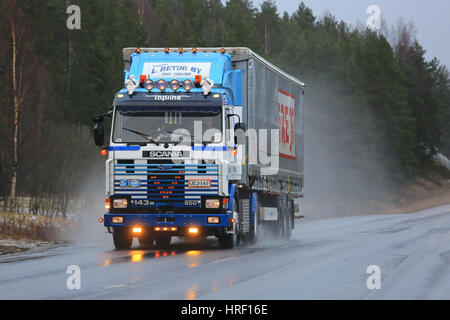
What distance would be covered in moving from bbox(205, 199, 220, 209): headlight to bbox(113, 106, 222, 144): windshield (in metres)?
1.28

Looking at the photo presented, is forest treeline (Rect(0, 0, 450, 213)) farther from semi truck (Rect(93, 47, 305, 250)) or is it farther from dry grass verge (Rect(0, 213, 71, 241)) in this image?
semi truck (Rect(93, 47, 305, 250))

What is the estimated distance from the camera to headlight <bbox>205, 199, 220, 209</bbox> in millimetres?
20734

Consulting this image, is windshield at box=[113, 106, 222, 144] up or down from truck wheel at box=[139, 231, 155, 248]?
up

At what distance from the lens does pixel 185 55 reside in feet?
71.9

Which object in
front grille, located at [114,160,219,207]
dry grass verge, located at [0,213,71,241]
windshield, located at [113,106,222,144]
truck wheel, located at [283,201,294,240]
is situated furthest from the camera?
truck wheel, located at [283,201,294,240]

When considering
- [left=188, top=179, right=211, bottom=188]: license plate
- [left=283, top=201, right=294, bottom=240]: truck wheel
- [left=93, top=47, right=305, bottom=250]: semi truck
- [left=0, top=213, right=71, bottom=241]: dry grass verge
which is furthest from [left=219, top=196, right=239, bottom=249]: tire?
[left=0, top=213, right=71, bottom=241]: dry grass verge

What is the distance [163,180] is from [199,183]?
2.59 ft

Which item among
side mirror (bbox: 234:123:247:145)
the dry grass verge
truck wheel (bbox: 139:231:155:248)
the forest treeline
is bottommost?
truck wheel (bbox: 139:231:155:248)

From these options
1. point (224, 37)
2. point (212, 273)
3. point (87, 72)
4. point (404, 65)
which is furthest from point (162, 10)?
point (212, 273)

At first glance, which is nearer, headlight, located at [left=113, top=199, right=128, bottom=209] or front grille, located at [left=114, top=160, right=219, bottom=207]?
front grille, located at [left=114, top=160, right=219, bottom=207]

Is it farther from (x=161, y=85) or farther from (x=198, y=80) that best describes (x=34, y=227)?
(x=198, y=80)

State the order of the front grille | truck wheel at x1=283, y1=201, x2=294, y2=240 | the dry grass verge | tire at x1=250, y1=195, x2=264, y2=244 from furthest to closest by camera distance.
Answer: truck wheel at x1=283, y1=201, x2=294, y2=240
the dry grass verge
tire at x1=250, y1=195, x2=264, y2=244
the front grille

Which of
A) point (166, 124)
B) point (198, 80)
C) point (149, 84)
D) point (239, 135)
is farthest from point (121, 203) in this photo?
point (198, 80)

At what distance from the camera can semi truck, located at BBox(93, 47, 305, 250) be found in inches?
811
